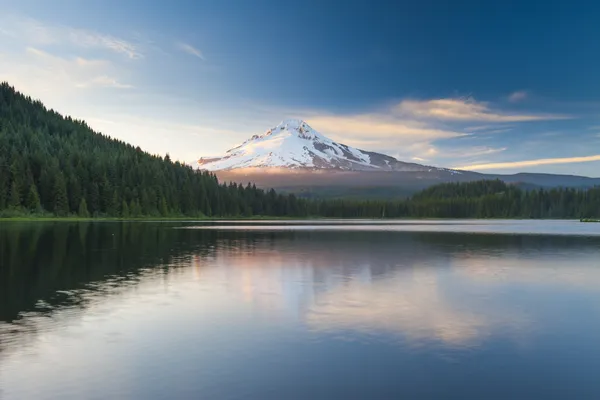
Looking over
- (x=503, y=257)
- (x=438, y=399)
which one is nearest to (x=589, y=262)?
(x=503, y=257)

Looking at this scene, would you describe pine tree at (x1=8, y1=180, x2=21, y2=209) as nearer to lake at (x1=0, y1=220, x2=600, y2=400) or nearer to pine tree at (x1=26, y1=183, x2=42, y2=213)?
pine tree at (x1=26, y1=183, x2=42, y2=213)

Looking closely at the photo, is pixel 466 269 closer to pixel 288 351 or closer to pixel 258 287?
pixel 258 287

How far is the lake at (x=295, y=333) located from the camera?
51.1 feet

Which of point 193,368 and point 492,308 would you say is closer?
point 193,368

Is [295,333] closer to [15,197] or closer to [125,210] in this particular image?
[15,197]

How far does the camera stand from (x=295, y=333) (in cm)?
2203

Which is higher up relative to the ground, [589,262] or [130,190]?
[130,190]

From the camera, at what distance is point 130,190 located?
199500 mm

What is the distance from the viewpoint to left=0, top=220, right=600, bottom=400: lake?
1557 centimetres

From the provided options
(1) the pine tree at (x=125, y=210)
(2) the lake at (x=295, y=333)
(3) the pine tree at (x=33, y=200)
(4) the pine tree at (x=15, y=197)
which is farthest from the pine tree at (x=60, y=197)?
(2) the lake at (x=295, y=333)

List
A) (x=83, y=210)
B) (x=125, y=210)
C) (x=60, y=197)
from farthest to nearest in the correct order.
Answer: (x=125, y=210)
(x=83, y=210)
(x=60, y=197)

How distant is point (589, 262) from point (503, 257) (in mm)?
8090

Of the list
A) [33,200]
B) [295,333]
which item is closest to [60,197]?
[33,200]

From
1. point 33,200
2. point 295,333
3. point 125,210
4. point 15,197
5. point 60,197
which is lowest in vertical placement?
point 295,333
